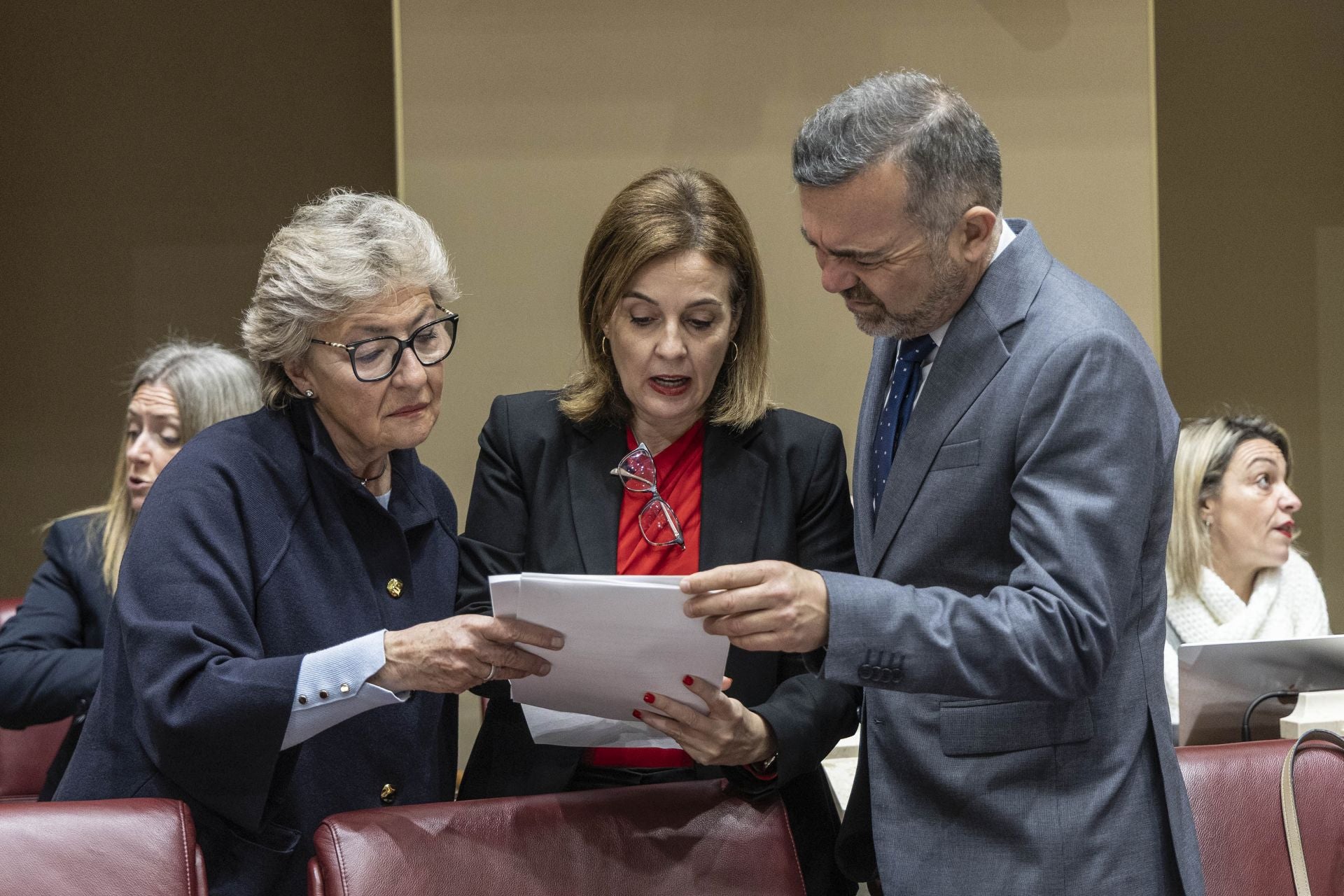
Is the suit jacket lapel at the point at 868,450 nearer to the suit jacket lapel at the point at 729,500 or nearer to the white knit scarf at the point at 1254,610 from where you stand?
the suit jacket lapel at the point at 729,500

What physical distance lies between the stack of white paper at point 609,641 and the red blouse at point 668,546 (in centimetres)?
20

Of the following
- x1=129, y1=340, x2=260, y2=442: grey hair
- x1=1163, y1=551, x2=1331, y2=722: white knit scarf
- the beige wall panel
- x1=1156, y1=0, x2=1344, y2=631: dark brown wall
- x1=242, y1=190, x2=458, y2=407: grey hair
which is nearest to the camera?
x1=242, y1=190, x2=458, y2=407: grey hair

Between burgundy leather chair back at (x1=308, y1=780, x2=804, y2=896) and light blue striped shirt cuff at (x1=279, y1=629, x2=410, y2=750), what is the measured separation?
0.13 meters

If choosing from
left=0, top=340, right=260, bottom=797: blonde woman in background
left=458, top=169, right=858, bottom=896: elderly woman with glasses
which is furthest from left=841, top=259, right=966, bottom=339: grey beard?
left=0, top=340, right=260, bottom=797: blonde woman in background

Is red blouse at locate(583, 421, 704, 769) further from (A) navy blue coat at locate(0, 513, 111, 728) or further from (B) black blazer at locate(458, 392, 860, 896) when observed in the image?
(A) navy blue coat at locate(0, 513, 111, 728)

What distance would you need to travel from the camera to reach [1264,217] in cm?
533

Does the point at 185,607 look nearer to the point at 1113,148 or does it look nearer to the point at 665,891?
the point at 665,891

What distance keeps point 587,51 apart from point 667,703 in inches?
91.4

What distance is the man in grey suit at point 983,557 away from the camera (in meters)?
1.49

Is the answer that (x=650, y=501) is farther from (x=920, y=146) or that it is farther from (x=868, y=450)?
(x=920, y=146)

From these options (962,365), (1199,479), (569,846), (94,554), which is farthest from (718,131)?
(569,846)

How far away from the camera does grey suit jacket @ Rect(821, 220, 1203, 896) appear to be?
58.6 inches

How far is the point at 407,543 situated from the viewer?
202 centimetres

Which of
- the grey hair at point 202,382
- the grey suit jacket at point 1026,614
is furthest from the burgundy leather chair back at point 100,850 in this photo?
the grey hair at point 202,382
